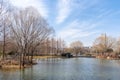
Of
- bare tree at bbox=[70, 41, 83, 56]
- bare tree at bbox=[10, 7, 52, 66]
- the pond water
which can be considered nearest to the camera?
the pond water

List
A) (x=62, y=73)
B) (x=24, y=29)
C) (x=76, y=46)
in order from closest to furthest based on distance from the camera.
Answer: (x=62, y=73) → (x=24, y=29) → (x=76, y=46)

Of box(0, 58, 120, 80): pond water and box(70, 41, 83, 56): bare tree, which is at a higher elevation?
box(70, 41, 83, 56): bare tree

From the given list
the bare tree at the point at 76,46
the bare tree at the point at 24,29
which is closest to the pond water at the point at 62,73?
the bare tree at the point at 24,29

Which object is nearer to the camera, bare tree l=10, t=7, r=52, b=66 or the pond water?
the pond water

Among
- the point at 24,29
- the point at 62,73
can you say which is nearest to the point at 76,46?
the point at 24,29

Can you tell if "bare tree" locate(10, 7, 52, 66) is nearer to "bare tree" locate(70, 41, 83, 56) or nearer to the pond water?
the pond water

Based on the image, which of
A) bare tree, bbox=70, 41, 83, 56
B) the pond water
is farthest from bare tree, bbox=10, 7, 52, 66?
bare tree, bbox=70, 41, 83, 56

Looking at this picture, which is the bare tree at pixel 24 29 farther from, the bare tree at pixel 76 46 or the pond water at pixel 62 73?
the bare tree at pixel 76 46

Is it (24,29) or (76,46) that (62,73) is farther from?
(76,46)

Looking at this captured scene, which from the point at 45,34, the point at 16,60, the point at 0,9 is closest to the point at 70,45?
the point at 45,34

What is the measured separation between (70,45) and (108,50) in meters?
42.4

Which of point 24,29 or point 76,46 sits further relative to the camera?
point 76,46

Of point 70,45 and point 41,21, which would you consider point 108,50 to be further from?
point 41,21

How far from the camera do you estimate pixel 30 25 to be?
47750 millimetres
